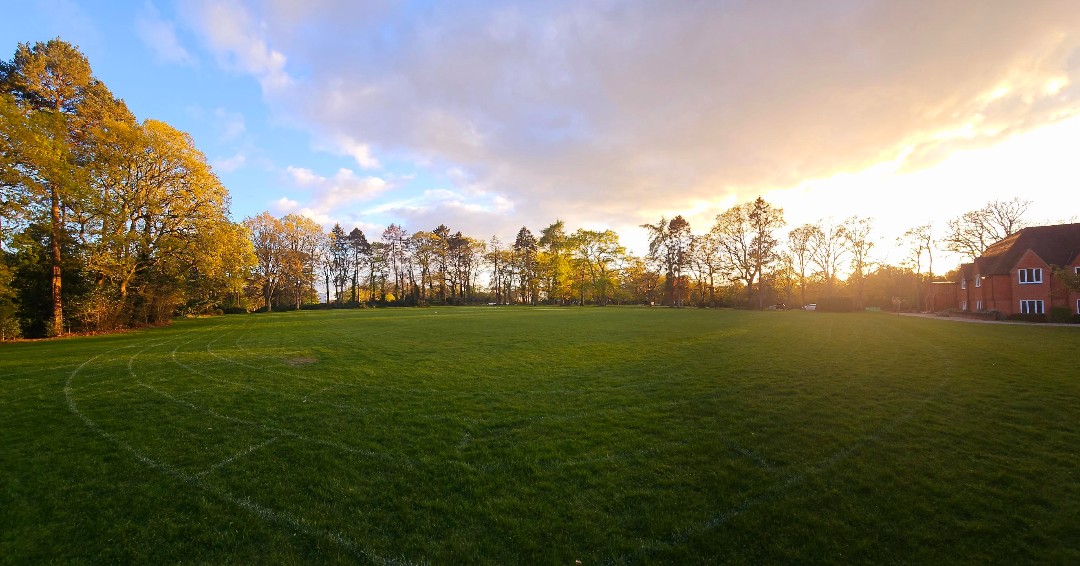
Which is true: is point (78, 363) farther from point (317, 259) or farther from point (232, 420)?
point (317, 259)

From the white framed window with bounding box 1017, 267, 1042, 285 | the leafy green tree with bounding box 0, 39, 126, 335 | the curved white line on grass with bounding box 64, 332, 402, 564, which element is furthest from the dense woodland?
the curved white line on grass with bounding box 64, 332, 402, 564

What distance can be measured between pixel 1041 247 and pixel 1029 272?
2986 mm

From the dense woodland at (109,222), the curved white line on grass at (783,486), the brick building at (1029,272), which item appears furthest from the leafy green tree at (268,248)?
the brick building at (1029,272)

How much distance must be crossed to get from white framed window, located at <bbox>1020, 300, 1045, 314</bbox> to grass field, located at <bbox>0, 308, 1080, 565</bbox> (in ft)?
109

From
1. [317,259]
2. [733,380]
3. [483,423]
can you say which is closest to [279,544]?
[483,423]

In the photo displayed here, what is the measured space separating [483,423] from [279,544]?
11.8 ft

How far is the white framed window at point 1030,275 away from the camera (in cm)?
3243

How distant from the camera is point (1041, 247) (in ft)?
111

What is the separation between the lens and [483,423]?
279 inches

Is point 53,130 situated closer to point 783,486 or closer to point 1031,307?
point 783,486

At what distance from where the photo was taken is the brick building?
3084 cm

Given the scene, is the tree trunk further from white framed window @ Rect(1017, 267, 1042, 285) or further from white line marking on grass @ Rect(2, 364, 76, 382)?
white framed window @ Rect(1017, 267, 1042, 285)

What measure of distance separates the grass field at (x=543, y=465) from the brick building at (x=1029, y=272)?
32724mm

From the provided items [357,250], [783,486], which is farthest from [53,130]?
[357,250]
